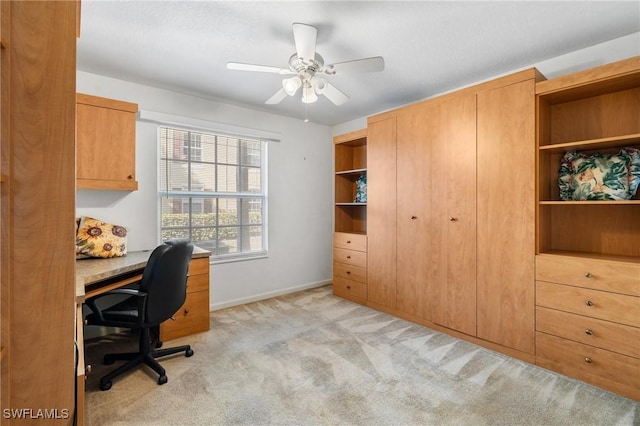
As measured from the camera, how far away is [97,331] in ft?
9.17

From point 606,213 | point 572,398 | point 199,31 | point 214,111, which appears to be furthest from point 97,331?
point 606,213

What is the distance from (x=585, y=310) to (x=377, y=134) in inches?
93.8

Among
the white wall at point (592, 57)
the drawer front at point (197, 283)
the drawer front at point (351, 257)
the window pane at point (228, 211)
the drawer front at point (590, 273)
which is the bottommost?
the drawer front at point (197, 283)

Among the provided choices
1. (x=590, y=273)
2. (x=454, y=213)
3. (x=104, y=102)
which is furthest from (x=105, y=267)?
(x=590, y=273)

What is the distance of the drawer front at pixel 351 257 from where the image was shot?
144 inches

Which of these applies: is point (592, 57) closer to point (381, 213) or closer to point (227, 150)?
point (381, 213)

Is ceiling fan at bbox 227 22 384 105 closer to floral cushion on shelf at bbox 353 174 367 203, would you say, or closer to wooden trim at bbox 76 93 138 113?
wooden trim at bbox 76 93 138 113

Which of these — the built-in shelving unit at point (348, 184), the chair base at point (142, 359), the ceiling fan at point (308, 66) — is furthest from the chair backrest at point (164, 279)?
the built-in shelving unit at point (348, 184)

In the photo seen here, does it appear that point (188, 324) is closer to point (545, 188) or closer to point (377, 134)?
point (377, 134)

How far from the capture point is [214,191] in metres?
3.55

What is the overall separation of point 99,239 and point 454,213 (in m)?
3.11

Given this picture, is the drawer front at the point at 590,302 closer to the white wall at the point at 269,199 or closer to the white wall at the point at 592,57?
the white wall at the point at 592,57

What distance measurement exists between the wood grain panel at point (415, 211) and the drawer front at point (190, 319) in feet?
6.47

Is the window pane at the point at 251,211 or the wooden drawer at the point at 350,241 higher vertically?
the window pane at the point at 251,211
